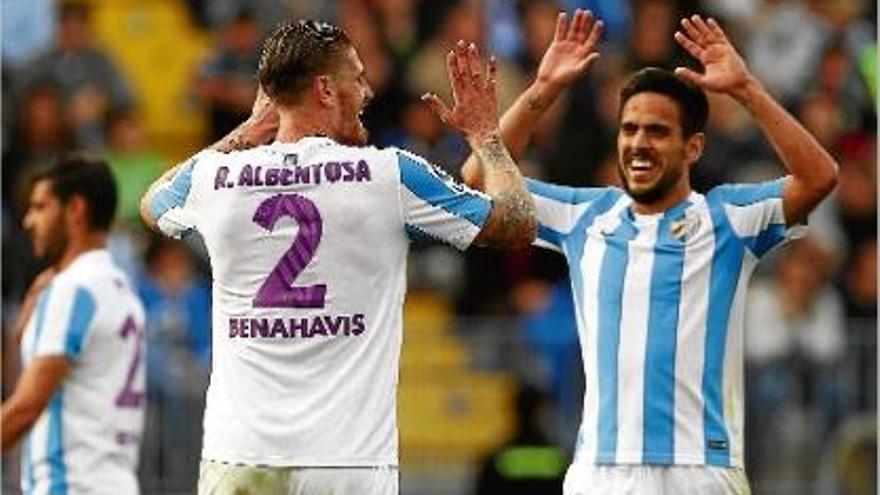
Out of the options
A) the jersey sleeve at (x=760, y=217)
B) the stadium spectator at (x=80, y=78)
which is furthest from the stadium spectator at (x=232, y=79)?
the jersey sleeve at (x=760, y=217)

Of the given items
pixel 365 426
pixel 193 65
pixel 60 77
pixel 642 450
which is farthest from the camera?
pixel 193 65

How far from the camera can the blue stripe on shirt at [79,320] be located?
479 inches

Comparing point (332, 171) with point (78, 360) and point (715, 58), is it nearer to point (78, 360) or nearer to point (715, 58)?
point (715, 58)

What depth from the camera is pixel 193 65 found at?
21.3m

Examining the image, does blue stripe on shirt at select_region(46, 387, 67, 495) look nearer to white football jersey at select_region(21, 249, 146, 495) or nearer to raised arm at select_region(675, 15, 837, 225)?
A: white football jersey at select_region(21, 249, 146, 495)

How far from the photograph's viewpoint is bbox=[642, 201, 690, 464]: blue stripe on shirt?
35.3 feet

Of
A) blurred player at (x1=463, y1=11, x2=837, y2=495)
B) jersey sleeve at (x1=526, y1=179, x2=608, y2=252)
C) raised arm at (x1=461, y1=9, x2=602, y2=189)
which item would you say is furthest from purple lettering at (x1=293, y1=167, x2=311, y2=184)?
jersey sleeve at (x1=526, y1=179, x2=608, y2=252)

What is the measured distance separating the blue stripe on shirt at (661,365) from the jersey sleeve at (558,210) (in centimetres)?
47

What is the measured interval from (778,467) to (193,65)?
6.12 metres

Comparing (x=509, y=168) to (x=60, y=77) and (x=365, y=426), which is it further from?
(x=60, y=77)

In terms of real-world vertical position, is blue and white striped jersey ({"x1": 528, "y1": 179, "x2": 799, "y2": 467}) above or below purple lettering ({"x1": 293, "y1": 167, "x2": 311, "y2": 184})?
below

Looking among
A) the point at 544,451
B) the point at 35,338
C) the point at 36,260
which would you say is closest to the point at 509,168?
the point at 35,338

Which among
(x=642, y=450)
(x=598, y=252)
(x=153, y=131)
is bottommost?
(x=642, y=450)

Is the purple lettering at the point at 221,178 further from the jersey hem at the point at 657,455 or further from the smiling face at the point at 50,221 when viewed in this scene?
the smiling face at the point at 50,221
